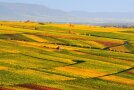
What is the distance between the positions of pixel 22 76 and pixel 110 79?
12517mm

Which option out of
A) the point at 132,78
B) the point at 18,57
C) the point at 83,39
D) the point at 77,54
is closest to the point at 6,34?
the point at 83,39

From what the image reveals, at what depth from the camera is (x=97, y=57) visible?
262 feet

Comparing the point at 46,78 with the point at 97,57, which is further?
the point at 97,57

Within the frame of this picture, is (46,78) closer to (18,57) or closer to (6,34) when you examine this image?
(18,57)

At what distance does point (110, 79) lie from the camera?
59.8 metres

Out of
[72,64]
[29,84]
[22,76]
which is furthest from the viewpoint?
[72,64]

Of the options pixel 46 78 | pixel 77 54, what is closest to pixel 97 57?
pixel 77 54

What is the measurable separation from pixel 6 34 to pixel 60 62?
1566 inches

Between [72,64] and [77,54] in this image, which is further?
[77,54]

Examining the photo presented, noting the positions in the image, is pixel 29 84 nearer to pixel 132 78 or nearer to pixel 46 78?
pixel 46 78

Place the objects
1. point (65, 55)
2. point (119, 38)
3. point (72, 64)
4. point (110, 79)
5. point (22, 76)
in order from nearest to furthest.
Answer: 1. point (22, 76)
2. point (110, 79)
3. point (72, 64)
4. point (65, 55)
5. point (119, 38)

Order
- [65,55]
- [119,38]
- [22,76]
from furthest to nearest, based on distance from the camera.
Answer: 1. [119,38]
2. [65,55]
3. [22,76]

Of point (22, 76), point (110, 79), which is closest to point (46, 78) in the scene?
point (22, 76)

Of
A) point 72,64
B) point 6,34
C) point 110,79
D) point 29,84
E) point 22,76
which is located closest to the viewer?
point 29,84
